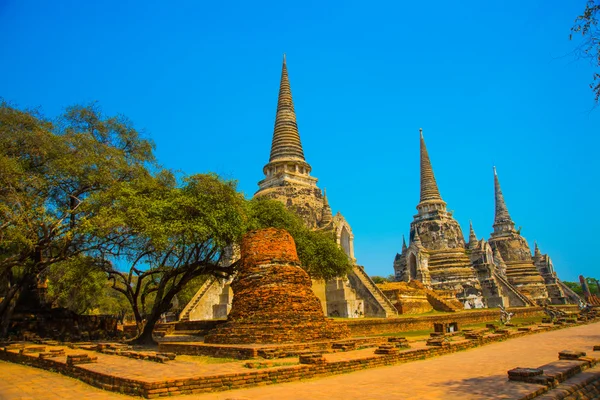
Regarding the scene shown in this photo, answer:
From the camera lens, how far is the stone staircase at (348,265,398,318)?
92.6 ft

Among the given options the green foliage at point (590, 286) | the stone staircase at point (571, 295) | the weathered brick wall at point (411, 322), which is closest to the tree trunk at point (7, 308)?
the weathered brick wall at point (411, 322)

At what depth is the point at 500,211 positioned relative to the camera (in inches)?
2448

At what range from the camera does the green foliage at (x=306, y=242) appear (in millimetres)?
22500

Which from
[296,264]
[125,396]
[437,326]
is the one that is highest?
[296,264]

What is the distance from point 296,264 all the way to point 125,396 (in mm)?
8979

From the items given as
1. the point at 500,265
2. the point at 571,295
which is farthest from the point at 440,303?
the point at 571,295

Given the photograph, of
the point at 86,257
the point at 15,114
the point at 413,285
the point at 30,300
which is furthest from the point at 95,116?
the point at 413,285

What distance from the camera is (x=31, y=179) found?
1645 centimetres

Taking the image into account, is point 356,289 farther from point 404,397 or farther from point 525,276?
point 525,276

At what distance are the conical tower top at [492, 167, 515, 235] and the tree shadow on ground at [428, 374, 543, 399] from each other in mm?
56940

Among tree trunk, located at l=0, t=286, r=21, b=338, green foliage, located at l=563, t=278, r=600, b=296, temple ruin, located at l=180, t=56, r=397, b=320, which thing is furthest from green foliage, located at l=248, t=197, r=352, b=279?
green foliage, located at l=563, t=278, r=600, b=296

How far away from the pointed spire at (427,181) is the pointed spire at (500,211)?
12.3m

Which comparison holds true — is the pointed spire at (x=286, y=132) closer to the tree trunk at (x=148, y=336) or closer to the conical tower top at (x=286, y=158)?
the conical tower top at (x=286, y=158)

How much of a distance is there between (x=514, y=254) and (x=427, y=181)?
15.0 metres
